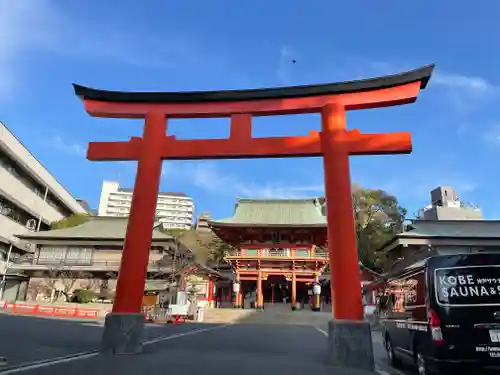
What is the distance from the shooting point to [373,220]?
47.2 meters

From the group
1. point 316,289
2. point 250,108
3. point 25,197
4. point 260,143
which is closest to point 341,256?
point 260,143

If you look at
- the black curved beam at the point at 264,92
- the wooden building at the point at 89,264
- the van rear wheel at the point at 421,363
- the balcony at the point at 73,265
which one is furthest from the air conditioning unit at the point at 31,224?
the van rear wheel at the point at 421,363

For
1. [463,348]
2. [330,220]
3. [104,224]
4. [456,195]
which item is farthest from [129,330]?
[456,195]

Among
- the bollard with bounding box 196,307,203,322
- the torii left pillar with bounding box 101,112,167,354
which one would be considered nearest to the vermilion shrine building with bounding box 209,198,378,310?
the bollard with bounding box 196,307,203,322

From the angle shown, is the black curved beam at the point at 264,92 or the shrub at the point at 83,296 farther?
the shrub at the point at 83,296

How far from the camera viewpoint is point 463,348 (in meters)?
5.50

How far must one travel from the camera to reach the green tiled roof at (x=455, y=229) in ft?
92.5

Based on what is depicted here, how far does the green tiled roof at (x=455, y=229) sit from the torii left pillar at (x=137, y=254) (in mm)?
23335

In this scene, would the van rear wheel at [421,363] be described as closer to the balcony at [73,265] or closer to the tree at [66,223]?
the balcony at [73,265]

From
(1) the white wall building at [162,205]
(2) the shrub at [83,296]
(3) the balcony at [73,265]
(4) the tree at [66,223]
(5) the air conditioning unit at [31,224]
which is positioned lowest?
(2) the shrub at [83,296]

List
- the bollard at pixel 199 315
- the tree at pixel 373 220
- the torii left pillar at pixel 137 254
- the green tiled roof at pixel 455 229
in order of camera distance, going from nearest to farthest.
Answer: the torii left pillar at pixel 137 254, the bollard at pixel 199 315, the green tiled roof at pixel 455 229, the tree at pixel 373 220

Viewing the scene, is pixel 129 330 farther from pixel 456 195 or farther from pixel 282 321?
pixel 456 195

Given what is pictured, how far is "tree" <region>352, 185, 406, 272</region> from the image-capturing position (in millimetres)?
44000

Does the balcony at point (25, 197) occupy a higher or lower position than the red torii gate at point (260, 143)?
higher
